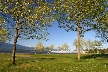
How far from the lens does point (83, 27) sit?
51.2 meters

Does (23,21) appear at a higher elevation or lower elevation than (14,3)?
lower

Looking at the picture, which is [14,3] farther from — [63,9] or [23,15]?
[63,9]

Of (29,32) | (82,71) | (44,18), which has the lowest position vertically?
(82,71)

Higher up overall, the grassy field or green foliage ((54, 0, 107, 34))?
green foliage ((54, 0, 107, 34))

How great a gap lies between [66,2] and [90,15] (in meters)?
6.27

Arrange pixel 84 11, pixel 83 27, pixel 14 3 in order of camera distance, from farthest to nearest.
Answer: pixel 83 27 < pixel 84 11 < pixel 14 3

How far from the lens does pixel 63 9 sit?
4972cm

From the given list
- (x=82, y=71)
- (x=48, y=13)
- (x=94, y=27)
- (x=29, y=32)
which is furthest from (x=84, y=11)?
(x=82, y=71)

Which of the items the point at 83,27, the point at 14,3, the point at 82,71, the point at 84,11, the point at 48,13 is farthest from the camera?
the point at 83,27

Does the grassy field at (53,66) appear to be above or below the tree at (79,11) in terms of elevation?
below

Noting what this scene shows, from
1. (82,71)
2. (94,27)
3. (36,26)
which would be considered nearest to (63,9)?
(94,27)

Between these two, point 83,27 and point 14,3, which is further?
point 83,27

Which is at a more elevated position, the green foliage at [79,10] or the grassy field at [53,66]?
the green foliage at [79,10]

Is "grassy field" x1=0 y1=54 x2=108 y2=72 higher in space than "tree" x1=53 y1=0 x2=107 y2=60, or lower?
lower
